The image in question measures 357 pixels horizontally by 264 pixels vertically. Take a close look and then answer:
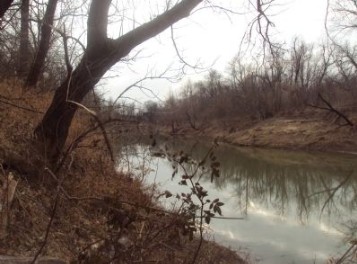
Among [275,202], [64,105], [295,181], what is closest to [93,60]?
[64,105]

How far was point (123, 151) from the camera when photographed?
336 inches

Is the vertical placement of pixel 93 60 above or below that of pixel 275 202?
above

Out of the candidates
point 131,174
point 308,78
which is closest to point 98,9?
point 131,174

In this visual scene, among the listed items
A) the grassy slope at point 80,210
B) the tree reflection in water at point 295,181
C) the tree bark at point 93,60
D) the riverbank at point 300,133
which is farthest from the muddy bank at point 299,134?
the tree bark at point 93,60

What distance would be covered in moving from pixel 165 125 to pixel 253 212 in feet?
26.0

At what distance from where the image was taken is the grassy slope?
11.4 ft

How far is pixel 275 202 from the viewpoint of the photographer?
14.7 metres

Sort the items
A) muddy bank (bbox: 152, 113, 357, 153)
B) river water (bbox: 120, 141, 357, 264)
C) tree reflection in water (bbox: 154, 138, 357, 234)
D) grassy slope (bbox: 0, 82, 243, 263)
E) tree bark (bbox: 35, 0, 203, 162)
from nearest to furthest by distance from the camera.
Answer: grassy slope (bbox: 0, 82, 243, 263)
tree bark (bbox: 35, 0, 203, 162)
river water (bbox: 120, 141, 357, 264)
tree reflection in water (bbox: 154, 138, 357, 234)
muddy bank (bbox: 152, 113, 357, 153)

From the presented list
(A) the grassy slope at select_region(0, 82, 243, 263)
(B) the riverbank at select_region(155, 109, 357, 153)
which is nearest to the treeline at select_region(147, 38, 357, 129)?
(B) the riverbank at select_region(155, 109, 357, 153)

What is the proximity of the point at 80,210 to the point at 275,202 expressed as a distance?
31.5 ft

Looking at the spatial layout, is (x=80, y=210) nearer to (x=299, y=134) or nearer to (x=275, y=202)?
(x=275, y=202)

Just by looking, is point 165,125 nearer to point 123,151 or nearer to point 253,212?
point 123,151

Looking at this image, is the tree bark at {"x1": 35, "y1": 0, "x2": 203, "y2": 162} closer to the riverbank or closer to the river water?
the river water

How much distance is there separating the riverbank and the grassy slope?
18.7 metres
